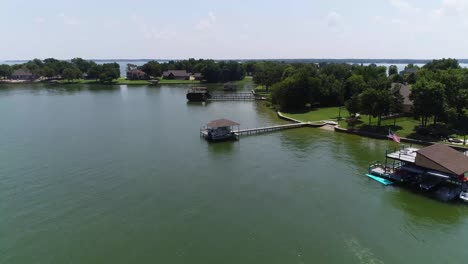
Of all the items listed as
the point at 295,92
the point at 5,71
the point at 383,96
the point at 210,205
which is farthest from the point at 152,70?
the point at 210,205

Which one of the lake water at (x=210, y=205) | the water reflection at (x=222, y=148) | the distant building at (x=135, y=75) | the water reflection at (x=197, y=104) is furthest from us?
the distant building at (x=135, y=75)

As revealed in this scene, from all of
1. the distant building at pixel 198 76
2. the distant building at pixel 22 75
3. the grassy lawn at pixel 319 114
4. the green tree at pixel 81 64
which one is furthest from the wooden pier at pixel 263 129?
the green tree at pixel 81 64

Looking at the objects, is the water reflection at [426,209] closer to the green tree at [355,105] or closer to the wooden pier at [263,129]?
the green tree at [355,105]

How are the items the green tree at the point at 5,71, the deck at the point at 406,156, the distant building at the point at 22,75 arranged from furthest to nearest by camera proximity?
the distant building at the point at 22,75 → the green tree at the point at 5,71 → the deck at the point at 406,156

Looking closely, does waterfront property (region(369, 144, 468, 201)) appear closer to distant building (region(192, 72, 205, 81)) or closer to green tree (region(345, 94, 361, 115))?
green tree (region(345, 94, 361, 115))

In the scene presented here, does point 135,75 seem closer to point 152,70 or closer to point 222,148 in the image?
point 152,70

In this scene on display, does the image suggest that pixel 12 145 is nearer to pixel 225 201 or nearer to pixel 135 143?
pixel 135 143

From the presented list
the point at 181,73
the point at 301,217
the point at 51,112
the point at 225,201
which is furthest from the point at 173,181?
the point at 181,73

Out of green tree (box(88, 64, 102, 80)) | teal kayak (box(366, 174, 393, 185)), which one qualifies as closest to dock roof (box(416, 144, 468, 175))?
teal kayak (box(366, 174, 393, 185))
